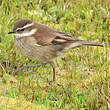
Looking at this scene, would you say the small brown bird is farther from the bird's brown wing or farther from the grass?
the grass

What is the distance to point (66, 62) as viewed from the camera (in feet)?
29.0

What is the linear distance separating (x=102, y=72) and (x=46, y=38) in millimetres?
1400

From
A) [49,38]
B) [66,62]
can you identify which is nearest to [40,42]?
[49,38]

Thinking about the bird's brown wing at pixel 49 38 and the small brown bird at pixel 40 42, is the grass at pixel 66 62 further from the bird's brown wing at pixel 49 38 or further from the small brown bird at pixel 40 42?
the bird's brown wing at pixel 49 38

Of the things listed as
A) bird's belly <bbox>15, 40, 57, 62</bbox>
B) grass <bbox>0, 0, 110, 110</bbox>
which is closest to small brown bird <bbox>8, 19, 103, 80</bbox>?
bird's belly <bbox>15, 40, 57, 62</bbox>

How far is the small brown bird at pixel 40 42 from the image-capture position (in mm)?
8242

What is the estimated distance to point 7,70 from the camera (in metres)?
8.12

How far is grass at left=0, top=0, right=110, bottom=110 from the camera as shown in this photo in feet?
22.9

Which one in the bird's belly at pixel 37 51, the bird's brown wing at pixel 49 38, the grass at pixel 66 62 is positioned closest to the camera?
the grass at pixel 66 62

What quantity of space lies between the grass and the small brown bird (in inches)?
14.9

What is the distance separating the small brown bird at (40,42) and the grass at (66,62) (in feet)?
1.24

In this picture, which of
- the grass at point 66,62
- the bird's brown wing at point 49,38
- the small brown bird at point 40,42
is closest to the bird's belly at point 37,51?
the small brown bird at point 40,42

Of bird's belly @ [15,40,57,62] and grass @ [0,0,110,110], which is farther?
bird's belly @ [15,40,57,62]

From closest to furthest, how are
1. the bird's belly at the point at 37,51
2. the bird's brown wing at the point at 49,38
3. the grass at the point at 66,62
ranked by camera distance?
1. the grass at the point at 66,62
2. the bird's belly at the point at 37,51
3. the bird's brown wing at the point at 49,38
